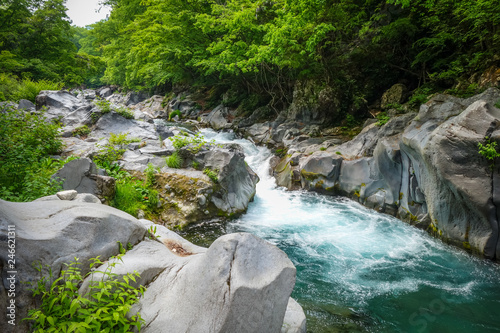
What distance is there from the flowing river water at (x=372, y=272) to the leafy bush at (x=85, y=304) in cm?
314

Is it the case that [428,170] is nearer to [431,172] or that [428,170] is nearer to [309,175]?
[431,172]

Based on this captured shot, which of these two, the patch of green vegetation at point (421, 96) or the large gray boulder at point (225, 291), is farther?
the patch of green vegetation at point (421, 96)

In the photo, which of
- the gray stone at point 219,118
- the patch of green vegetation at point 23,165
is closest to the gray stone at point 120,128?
the patch of green vegetation at point 23,165

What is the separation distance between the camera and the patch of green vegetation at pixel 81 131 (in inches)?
433

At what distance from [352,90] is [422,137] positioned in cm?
996

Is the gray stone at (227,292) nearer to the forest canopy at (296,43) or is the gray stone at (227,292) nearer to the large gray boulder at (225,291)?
the large gray boulder at (225,291)

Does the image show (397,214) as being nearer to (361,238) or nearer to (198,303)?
(361,238)

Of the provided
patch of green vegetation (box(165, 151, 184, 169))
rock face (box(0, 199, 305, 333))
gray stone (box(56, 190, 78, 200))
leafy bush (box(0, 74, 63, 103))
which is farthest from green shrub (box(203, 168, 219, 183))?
leafy bush (box(0, 74, 63, 103))

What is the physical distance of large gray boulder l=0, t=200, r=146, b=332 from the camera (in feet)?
8.34

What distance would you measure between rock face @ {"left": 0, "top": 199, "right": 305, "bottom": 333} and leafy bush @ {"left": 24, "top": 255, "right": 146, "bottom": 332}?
0.39ft

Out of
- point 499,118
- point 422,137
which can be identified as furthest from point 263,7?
point 499,118

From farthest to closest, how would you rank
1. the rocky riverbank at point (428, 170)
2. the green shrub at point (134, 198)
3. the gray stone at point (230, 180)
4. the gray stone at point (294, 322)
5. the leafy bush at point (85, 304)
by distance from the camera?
1. the gray stone at point (230, 180)
2. the green shrub at point (134, 198)
3. the rocky riverbank at point (428, 170)
4. the gray stone at point (294, 322)
5. the leafy bush at point (85, 304)

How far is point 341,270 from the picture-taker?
608 centimetres

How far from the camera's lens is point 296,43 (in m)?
12.9
